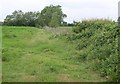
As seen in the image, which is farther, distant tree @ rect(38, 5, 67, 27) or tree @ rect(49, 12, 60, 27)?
distant tree @ rect(38, 5, 67, 27)

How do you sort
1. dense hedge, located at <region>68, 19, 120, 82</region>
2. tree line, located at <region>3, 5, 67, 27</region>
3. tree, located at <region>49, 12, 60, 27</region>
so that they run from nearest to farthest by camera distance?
1. dense hedge, located at <region>68, 19, 120, 82</region>
2. tree, located at <region>49, 12, 60, 27</region>
3. tree line, located at <region>3, 5, 67, 27</region>

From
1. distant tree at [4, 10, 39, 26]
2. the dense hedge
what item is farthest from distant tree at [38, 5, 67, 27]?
the dense hedge

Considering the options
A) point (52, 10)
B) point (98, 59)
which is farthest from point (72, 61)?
point (52, 10)

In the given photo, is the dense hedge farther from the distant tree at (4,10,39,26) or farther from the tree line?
the distant tree at (4,10,39,26)

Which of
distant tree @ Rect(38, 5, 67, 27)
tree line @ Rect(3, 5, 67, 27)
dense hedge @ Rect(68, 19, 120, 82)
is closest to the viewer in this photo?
dense hedge @ Rect(68, 19, 120, 82)

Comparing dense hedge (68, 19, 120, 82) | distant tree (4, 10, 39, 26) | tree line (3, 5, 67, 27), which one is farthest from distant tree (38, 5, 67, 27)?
dense hedge (68, 19, 120, 82)

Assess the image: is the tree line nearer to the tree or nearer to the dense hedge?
the tree

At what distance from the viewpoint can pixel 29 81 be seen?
8.09 metres

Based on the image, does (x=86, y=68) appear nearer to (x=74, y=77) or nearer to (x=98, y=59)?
(x=98, y=59)

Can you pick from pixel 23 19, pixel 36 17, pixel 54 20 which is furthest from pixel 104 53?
pixel 36 17

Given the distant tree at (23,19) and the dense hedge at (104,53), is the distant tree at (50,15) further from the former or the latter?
the dense hedge at (104,53)

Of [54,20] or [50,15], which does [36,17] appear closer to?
[50,15]

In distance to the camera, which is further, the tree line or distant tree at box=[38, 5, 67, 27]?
the tree line

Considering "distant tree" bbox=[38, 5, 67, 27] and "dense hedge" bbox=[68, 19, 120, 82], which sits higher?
"distant tree" bbox=[38, 5, 67, 27]
